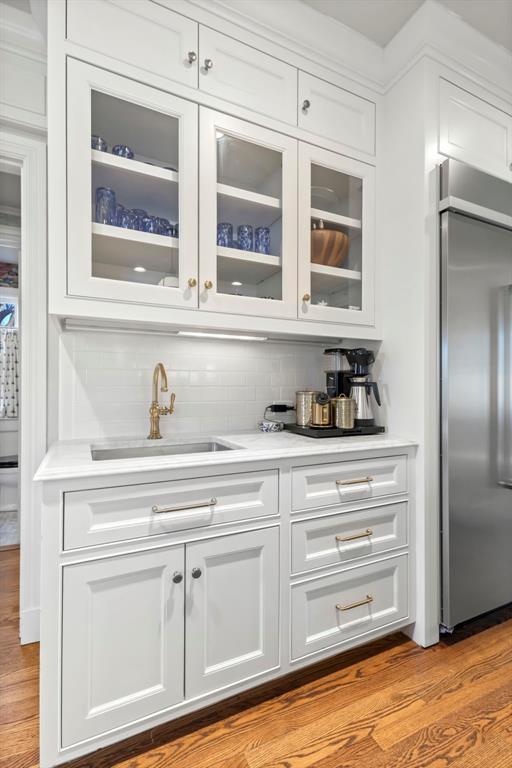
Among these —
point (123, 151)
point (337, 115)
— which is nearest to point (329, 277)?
point (337, 115)

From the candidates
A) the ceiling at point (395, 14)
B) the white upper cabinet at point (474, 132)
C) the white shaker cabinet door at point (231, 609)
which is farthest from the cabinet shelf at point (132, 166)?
the white shaker cabinet door at point (231, 609)

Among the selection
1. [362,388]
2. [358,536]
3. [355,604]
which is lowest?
[355,604]

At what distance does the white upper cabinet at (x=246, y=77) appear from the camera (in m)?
1.53

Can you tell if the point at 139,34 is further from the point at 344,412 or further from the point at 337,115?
the point at 344,412

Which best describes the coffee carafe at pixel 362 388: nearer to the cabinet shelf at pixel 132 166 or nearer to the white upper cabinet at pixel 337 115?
the white upper cabinet at pixel 337 115

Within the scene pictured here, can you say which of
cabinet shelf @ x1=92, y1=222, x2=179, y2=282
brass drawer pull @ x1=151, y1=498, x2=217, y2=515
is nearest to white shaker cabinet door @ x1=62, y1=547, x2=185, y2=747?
brass drawer pull @ x1=151, y1=498, x2=217, y2=515

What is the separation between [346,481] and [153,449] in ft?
2.77

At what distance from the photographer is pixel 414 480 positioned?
5.75ft

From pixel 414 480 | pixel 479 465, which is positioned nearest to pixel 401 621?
pixel 414 480

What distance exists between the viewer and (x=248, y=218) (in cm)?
167

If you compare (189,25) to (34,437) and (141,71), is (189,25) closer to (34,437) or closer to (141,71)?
(141,71)

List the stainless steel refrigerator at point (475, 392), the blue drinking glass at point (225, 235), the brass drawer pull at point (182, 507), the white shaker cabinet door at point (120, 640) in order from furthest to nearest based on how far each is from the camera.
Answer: the stainless steel refrigerator at point (475, 392), the blue drinking glass at point (225, 235), the brass drawer pull at point (182, 507), the white shaker cabinet door at point (120, 640)

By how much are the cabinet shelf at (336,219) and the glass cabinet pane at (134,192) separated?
0.64m

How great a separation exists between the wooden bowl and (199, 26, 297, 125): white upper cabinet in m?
0.49
